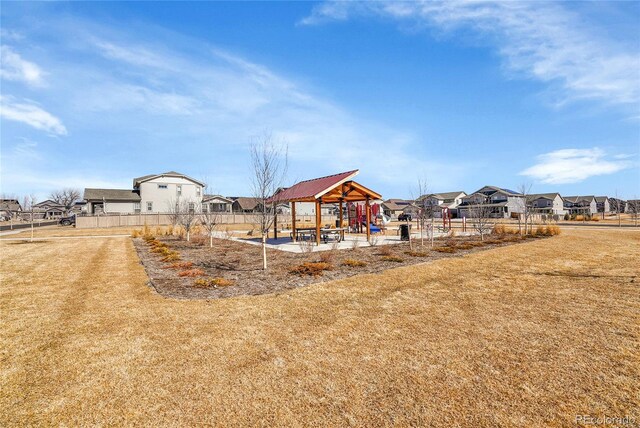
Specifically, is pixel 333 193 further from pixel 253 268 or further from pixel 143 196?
pixel 143 196

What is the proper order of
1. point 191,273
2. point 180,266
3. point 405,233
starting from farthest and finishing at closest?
1. point 405,233
2. point 180,266
3. point 191,273

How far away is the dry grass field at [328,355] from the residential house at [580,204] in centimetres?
10188

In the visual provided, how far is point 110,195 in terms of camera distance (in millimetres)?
49156

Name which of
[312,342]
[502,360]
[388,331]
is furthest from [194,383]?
[502,360]

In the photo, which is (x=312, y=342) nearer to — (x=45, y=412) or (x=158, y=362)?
(x=158, y=362)

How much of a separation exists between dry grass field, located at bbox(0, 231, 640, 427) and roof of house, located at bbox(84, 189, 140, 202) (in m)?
45.5

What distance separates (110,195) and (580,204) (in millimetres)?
119100

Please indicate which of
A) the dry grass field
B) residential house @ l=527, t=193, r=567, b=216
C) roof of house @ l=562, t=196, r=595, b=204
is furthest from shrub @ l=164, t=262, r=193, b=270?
roof of house @ l=562, t=196, r=595, b=204

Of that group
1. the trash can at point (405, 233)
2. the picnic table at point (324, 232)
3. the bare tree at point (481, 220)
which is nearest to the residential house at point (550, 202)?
the bare tree at point (481, 220)

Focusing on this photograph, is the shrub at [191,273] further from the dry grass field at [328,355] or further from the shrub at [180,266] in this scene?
the dry grass field at [328,355]

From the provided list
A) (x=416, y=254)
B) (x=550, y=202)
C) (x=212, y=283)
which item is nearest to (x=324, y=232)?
(x=416, y=254)

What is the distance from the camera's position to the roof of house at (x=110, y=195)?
48.2 metres

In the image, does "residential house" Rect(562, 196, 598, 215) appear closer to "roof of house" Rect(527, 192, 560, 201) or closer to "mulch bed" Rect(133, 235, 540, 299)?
"roof of house" Rect(527, 192, 560, 201)

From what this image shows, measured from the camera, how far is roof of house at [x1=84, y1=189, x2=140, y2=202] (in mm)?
48216
